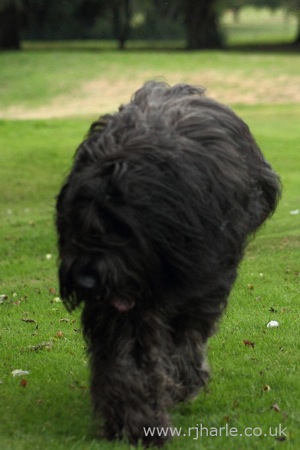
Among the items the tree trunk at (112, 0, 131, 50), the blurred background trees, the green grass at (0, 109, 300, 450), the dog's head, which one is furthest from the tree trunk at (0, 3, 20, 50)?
the dog's head

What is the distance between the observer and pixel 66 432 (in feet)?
20.6

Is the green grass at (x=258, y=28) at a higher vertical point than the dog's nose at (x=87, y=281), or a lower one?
lower

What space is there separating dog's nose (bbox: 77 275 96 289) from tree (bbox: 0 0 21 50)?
157ft

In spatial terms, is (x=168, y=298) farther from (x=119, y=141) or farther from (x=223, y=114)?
(x=223, y=114)

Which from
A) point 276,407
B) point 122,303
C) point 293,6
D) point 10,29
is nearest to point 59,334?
point 276,407

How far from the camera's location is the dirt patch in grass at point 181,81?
109 ft

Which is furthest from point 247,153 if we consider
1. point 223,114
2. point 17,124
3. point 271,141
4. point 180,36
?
point 180,36

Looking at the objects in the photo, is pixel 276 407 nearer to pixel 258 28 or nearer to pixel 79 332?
pixel 79 332

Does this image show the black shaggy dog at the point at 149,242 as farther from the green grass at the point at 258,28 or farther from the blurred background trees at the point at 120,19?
the green grass at the point at 258,28

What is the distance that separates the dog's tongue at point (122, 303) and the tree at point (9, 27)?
47.8m

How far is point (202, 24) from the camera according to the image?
54531 millimetres

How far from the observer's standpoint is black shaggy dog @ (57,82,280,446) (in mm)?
5398

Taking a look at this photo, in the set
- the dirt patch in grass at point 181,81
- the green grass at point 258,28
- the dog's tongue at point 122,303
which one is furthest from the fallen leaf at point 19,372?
the green grass at point 258,28

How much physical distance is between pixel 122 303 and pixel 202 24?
165 ft
